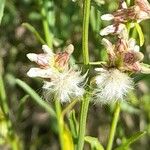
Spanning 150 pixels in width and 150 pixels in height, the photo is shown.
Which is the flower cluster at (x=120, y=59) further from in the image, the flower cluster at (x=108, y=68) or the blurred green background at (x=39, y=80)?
the blurred green background at (x=39, y=80)

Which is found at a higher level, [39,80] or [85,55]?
[85,55]

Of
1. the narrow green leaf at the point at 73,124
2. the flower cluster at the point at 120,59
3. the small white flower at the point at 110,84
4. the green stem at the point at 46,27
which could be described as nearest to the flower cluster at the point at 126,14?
the flower cluster at the point at 120,59

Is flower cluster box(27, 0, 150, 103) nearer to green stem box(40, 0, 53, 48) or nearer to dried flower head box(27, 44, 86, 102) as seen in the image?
dried flower head box(27, 44, 86, 102)

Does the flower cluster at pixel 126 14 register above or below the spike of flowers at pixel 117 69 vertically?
above

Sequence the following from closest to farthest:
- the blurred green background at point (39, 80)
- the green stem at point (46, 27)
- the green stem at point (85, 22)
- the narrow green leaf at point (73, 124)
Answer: the green stem at point (85, 22), the narrow green leaf at point (73, 124), the green stem at point (46, 27), the blurred green background at point (39, 80)

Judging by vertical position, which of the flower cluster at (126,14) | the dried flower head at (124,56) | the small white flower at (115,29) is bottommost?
the dried flower head at (124,56)

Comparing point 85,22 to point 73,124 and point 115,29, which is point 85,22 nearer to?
point 115,29

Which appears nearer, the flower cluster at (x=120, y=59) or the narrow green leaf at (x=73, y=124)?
the flower cluster at (x=120, y=59)

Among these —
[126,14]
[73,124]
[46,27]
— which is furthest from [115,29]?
[46,27]

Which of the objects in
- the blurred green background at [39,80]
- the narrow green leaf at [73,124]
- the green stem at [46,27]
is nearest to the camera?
the narrow green leaf at [73,124]
